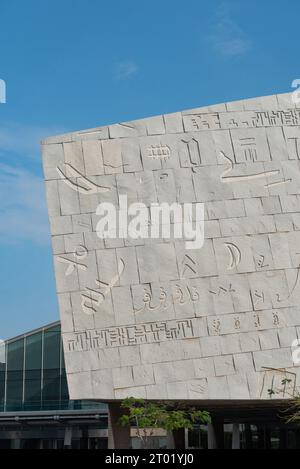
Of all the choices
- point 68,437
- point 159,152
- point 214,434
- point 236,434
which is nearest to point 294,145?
point 159,152

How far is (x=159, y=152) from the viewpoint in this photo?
24891 millimetres

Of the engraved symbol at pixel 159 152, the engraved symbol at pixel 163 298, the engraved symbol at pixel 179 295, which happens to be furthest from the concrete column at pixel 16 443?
the engraved symbol at pixel 159 152

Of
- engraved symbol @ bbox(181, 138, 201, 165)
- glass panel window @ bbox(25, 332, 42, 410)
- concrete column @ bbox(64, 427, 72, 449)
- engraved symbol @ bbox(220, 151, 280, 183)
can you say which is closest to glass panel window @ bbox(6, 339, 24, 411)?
glass panel window @ bbox(25, 332, 42, 410)

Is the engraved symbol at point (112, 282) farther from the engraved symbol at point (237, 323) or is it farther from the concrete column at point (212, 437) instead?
the concrete column at point (212, 437)

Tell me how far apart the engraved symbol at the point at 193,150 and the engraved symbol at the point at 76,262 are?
15.6ft

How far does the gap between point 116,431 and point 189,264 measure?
6.71m

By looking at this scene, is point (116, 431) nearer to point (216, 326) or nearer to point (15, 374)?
point (216, 326)

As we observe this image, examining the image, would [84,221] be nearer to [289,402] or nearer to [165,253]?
[165,253]

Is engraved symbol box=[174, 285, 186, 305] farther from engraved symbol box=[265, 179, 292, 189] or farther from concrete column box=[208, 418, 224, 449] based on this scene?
concrete column box=[208, 418, 224, 449]

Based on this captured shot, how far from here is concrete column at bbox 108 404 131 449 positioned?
25578mm

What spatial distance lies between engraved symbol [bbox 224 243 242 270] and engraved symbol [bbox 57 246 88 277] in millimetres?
4762

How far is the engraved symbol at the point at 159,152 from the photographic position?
24.8 m
